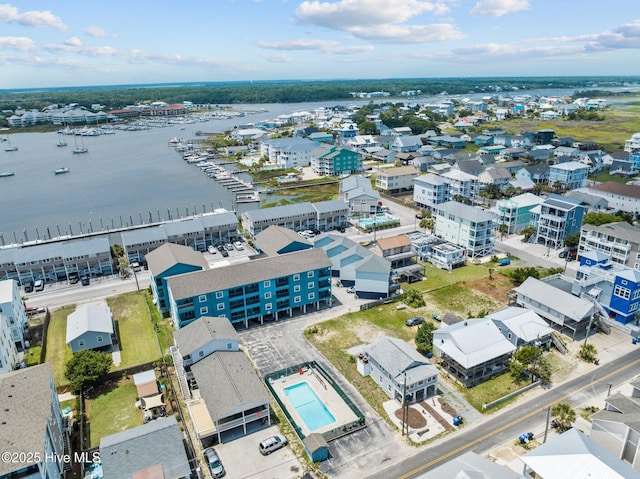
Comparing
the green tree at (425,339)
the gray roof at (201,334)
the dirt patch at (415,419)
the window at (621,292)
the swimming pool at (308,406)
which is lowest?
the swimming pool at (308,406)

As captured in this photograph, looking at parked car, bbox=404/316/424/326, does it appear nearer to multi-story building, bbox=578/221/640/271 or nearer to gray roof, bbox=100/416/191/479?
gray roof, bbox=100/416/191/479

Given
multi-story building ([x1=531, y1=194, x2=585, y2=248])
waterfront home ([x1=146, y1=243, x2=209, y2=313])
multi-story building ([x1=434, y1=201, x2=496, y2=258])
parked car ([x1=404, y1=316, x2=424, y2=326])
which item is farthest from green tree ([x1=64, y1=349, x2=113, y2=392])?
multi-story building ([x1=531, y1=194, x2=585, y2=248])

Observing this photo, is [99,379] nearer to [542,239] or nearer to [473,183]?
[542,239]

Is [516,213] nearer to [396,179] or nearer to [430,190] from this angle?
[430,190]

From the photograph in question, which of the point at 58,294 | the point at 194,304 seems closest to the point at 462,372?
the point at 194,304

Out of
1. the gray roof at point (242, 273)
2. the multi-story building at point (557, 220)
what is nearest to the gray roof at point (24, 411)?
the gray roof at point (242, 273)

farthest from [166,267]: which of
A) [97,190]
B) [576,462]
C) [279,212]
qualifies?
[97,190]

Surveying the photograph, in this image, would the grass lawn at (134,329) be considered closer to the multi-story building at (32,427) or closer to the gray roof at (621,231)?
the multi-story building at (32,427)
